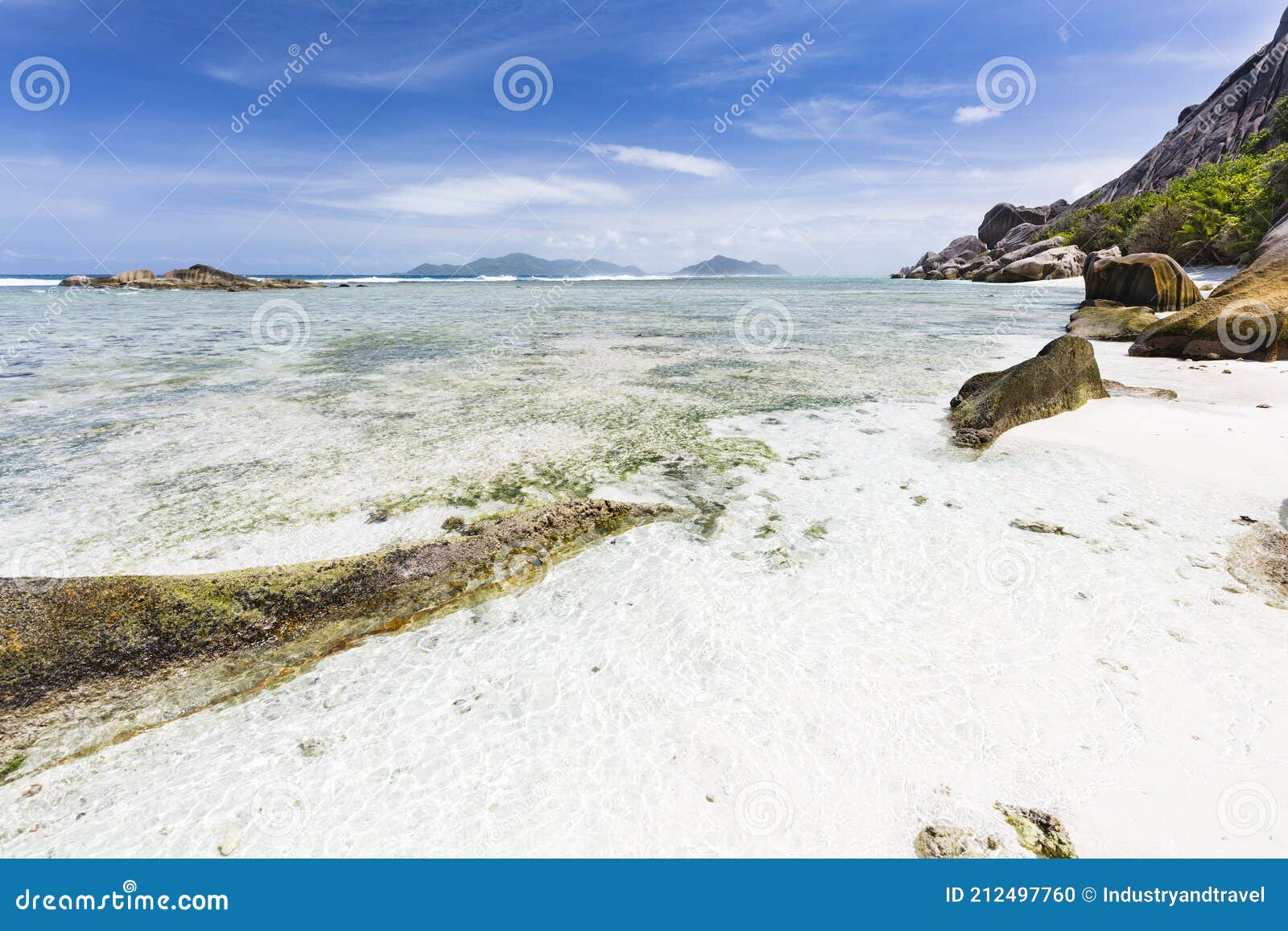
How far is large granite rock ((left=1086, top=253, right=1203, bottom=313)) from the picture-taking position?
1756 cm

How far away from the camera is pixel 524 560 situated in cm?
421

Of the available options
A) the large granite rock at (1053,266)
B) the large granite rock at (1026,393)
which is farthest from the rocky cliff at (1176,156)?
the large granite rock at (1026,393)

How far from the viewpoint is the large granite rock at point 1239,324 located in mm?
10609

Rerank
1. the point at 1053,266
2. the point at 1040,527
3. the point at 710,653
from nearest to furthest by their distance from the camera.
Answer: the point at 710,653, the point at 1040,527, the point at 1053,266

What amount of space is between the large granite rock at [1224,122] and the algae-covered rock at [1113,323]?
6347 cm

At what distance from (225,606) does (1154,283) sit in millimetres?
23969

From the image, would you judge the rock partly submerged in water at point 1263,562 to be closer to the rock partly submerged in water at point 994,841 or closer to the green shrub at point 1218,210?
the rock partly submerged in water at point 994,841

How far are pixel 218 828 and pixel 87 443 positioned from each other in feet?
22.6

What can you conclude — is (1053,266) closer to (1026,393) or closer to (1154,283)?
(1154,283)

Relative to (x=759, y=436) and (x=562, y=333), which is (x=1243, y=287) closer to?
(x=759, y=436)

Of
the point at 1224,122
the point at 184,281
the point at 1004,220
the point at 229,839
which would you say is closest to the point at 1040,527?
the point at 229,839

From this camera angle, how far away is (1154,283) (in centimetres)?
1756

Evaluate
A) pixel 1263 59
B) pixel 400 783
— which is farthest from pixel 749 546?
pixel 1263 59

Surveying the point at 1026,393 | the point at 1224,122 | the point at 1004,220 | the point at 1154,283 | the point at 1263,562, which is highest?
the point at 1224,122
